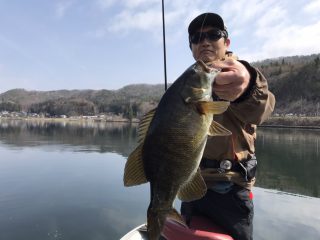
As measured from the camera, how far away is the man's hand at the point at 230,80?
2605 millimetres

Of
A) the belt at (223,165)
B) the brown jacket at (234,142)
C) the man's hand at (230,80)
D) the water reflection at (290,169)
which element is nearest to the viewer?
the man's hand at (230,80)

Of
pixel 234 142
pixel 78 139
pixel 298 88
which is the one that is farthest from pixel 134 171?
pixel 298 88

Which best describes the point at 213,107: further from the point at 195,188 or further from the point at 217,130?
the point at 195,188

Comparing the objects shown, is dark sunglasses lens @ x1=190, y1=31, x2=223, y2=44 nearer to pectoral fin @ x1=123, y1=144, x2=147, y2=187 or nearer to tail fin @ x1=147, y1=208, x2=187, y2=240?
pectoral fin @ x1=123, y1=144, x2=147, y2=187

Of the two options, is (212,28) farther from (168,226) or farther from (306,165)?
(306,165)

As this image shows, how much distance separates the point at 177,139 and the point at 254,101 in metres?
0.99

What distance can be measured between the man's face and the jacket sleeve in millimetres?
585

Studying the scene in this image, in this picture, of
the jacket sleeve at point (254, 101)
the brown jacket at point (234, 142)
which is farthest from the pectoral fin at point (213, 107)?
the brown jacket at point (234, 142)

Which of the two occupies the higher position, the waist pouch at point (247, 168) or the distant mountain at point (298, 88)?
the distant mountain at point (298, 88)

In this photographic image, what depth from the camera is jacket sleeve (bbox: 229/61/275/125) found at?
2.97 metres

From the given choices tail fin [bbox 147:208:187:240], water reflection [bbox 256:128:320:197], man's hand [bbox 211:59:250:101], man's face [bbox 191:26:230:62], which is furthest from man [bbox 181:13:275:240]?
water reflection [bbox 256:128:320:197]

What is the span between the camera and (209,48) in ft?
11.6

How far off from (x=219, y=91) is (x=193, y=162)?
654 millimetres

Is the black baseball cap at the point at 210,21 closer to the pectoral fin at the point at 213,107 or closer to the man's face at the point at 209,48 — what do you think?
the man's face at the point at 209,48
